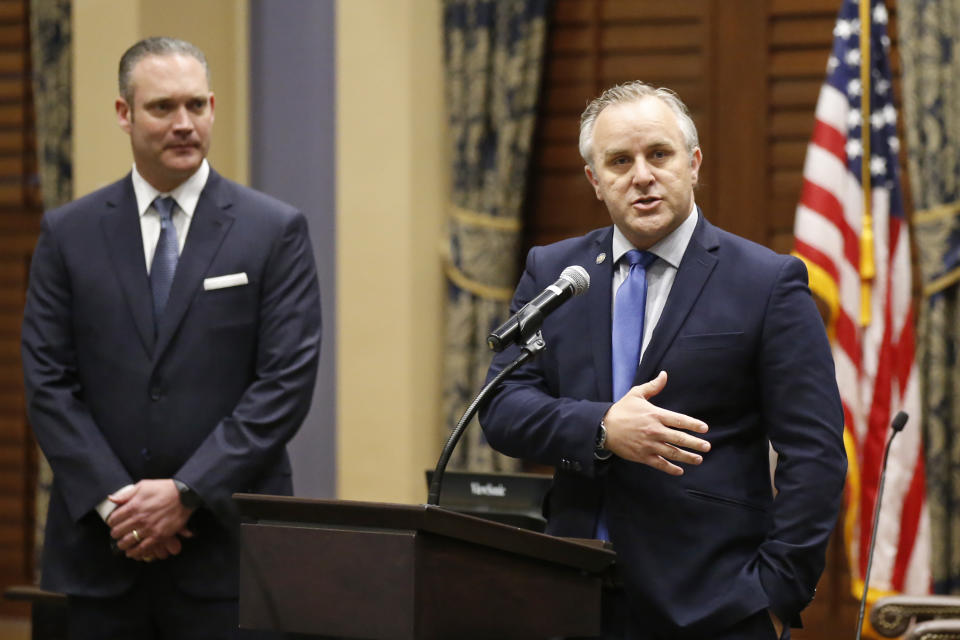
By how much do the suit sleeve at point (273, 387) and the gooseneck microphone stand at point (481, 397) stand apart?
0.86 m

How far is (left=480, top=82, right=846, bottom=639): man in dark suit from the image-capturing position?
2021 mm

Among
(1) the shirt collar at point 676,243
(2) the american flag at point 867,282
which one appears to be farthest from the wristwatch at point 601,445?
(2) the american flag at point 867,282

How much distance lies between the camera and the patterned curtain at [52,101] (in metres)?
5.08

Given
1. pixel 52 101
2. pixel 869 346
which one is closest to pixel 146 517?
pixel 869 346

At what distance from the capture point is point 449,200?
4789mm

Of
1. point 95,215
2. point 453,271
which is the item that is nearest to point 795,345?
point 95,215

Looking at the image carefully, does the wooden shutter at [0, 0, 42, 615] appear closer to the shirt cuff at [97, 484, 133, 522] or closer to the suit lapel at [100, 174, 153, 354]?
the suit lapel at [100, 174, 153, 354]

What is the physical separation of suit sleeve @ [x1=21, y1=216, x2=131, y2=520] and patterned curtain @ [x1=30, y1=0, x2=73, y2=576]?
94.1 inches

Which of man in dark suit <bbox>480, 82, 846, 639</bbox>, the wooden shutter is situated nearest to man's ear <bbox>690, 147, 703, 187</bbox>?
man in dark suit <bbox>480, 82, 846, 639</bbox>

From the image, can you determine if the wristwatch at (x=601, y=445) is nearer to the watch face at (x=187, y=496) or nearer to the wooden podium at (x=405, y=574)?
the wooden podium at (x=405, y=574)

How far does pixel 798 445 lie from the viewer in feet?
6.77

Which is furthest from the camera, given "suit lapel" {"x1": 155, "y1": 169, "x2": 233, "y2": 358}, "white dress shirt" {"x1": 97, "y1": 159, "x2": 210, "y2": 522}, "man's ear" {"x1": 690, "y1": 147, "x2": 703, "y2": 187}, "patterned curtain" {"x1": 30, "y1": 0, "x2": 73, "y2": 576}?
"patterned curtain" {"x1": 30, "y1": 0, "x2": 73, "y2": 576}

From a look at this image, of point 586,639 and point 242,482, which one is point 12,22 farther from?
point 586,639

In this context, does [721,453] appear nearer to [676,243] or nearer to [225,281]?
[676,243]
